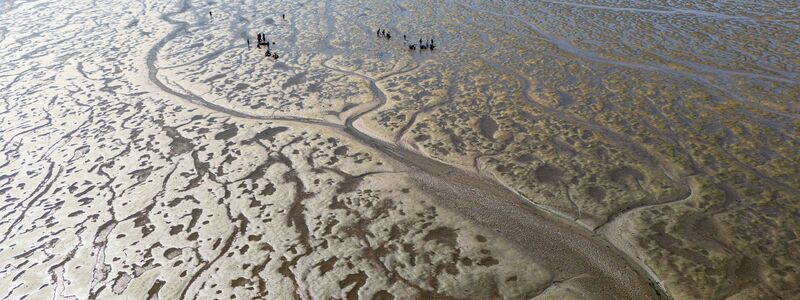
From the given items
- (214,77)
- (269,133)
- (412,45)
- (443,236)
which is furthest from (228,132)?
(412,45)

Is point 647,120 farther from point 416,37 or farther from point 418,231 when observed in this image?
point 416,37

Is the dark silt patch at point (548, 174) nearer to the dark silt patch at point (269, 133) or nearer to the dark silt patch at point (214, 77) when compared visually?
the dark silt patch at point (269, 133)

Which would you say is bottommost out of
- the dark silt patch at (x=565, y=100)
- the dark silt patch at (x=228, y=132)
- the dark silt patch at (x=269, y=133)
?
the dark silt patch at (x=228, y=132)

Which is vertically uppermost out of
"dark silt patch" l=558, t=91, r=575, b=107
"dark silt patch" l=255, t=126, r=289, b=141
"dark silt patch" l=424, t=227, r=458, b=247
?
"dark silt patch" l=558, t=91, r=575, b=107

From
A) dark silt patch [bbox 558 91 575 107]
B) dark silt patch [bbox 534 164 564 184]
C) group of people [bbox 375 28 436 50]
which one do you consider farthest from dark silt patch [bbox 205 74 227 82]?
dark silt patch [bbox 534 164 564 184]

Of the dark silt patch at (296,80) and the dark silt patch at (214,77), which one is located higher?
the dark silt patch at (296,80)

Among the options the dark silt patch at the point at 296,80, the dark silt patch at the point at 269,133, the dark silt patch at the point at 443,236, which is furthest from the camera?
the dark silt patch at the point at 296,80

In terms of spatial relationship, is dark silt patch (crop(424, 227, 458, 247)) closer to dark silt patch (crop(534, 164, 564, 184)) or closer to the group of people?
dark silt patch (crop(534, 164, 564, 184))

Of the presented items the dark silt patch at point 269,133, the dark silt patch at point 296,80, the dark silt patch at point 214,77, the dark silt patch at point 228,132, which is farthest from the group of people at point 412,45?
the dark silt patch at point 228,132

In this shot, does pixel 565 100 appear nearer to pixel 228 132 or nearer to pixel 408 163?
pixel 408 163
